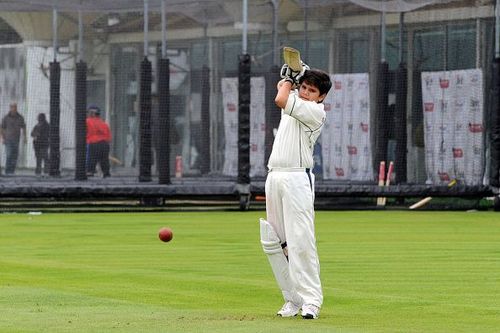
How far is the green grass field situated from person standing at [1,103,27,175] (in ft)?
11.3

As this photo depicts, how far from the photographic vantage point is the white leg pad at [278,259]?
1034cm

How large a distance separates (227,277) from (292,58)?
3864mm

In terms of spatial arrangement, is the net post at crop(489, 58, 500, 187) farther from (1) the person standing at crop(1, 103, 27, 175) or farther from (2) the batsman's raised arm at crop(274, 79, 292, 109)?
(2) the batsman's raised arm at crop(274, 79, 292, 109)

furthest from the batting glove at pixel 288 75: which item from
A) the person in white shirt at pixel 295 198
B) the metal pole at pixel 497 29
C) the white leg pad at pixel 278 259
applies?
the metal pole at pixel 497 29

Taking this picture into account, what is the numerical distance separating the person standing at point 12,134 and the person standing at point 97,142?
1.25 m

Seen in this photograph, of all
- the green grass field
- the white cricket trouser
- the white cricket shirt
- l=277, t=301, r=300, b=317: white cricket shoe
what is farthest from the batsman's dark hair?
the green grass field

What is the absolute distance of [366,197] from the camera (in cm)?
2661

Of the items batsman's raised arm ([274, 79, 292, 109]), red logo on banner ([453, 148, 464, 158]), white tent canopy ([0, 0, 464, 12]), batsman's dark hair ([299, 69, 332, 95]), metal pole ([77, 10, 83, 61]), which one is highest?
white tent canopy ([0, 0, 464, 12])

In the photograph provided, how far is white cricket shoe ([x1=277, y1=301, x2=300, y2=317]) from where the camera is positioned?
10.3 metres

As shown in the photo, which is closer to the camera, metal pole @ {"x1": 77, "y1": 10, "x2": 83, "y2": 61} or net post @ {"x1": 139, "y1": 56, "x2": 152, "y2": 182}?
net post @ {"x1": 139, "y1": 56, "x2": 152, "y2": 182}

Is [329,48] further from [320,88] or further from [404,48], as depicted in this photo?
[320,88]

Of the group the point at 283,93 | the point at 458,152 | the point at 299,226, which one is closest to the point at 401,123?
the point at 458,152

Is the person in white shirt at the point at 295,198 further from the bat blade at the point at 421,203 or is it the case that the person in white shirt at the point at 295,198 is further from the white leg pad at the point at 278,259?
the bat blade at the point at 421,203

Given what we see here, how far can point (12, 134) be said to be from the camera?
26.8 meters
